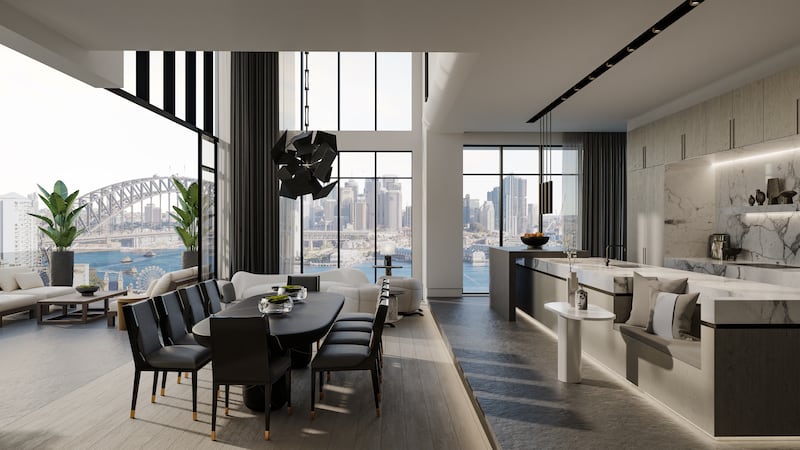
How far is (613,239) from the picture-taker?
28.2 ft

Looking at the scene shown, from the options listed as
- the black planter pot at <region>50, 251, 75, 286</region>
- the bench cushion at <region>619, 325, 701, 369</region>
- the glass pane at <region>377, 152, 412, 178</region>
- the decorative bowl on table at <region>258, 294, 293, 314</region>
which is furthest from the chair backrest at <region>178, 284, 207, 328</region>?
the glass pane at <region>377, 152, 412, 178</region>

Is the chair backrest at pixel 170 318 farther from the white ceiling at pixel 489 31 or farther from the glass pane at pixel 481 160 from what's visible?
the glass pane at pixel 481 160

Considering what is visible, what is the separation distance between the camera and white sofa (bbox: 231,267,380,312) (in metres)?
6.44

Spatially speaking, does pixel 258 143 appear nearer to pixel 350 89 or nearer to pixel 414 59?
pixel 350 89

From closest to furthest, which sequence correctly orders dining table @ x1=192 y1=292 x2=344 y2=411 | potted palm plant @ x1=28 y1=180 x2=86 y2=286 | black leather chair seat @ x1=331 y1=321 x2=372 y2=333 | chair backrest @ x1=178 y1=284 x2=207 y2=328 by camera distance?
dining table @ x1=192 y1=292 x2=344 y2=411 → chair backrest @ x1=178 y1=284 x2=207 y2=328 → black leather chair seat @ x1=331 y1=321 x2=372 y2=333 → potted palm plant @ x1=28 y1=180 x2=86 y2=286

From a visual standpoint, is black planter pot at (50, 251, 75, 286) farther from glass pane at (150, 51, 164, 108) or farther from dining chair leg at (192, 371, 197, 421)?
dining chair leg at (192, 371, 197, 421)

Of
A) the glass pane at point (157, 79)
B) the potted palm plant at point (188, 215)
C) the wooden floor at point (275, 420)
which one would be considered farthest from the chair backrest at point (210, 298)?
the potted palm plant at point (188, 215)

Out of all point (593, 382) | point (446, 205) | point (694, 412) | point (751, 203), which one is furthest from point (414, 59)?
point (694, 412)

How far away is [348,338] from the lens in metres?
3.98

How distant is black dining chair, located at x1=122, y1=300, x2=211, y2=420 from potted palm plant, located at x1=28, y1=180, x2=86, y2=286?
5.81 meters

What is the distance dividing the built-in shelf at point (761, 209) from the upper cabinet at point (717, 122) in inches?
28.8

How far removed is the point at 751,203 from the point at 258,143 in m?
7.09

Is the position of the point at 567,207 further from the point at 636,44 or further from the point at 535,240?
the point at 636,44

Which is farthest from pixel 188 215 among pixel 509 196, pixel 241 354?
pixel 241 354
